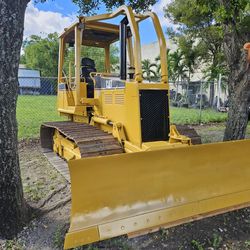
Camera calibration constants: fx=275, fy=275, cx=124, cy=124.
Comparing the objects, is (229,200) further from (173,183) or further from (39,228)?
(39,228)

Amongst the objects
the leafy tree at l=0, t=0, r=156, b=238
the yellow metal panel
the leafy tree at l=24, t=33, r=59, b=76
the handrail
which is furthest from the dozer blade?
the leafy tree at l=24, t=33, r=59, b=76

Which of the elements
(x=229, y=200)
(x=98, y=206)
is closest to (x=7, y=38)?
(x=98, y=206)

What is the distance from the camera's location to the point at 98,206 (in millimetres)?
2625

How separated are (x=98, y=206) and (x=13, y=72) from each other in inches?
61.9

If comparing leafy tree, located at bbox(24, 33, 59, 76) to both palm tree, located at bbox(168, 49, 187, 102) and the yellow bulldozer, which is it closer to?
palm tree, located at bbox(168, 49, 187, 102)

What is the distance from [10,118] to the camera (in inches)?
112

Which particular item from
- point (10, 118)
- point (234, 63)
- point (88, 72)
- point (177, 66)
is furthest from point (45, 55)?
point (10, 118)

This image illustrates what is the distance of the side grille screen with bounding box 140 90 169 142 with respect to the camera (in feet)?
12.8

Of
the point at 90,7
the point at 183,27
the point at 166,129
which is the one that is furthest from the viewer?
the point at 183,27

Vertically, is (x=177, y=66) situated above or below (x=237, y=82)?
above

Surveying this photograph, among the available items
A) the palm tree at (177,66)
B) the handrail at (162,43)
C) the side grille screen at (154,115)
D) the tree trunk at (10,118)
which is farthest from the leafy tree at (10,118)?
the palm tree at (177,66)

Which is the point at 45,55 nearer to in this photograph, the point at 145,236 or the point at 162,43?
the point at 162,43

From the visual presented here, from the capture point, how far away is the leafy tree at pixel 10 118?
263 cm

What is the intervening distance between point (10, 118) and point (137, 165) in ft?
4.56
